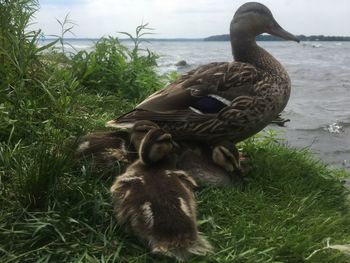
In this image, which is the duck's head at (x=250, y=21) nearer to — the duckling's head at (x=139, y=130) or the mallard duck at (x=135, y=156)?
the mallard duck at (x=135, y=156)

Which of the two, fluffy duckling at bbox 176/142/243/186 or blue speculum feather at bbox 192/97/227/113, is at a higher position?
blue speculum feather at bbox 192/97/227/113

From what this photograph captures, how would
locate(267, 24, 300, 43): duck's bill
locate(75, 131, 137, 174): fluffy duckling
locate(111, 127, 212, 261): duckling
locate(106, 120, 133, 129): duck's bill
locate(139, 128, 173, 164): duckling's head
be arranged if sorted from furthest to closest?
locate(267, 24, 300, 43): duck's bill
locate(106, 120, 133, 129): duck's bill
locate(75, 131, 137, 174): fluffy duckling
locate(139, 128, 173, 164): duckling's head
locate(111, 127, 212, 261): duckling

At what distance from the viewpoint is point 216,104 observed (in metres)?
4.14

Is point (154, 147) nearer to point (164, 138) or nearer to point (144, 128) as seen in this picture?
point (164, 138)

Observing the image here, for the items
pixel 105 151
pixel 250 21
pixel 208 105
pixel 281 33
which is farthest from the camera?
pixel 281 33

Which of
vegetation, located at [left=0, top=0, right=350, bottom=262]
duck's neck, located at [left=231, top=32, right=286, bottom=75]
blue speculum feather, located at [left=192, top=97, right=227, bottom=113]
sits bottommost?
vegetation, located at [left=0, top=0, right=350, bottom=262]

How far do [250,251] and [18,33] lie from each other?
2751 millimetres

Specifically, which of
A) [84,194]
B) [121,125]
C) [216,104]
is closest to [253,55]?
[216,104]

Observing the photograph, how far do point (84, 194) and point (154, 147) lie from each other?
569 millimetres

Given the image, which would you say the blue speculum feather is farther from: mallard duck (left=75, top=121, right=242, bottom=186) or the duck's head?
the duck's head

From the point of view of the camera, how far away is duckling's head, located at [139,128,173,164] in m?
3.40

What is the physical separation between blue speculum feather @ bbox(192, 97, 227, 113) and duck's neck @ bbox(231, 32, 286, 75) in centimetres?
72

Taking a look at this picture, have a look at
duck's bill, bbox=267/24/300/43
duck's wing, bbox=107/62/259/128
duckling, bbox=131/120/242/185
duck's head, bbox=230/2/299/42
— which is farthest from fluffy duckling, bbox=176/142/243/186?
duck's bill, bbox=267/24/300/43

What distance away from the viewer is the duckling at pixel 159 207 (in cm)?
275
